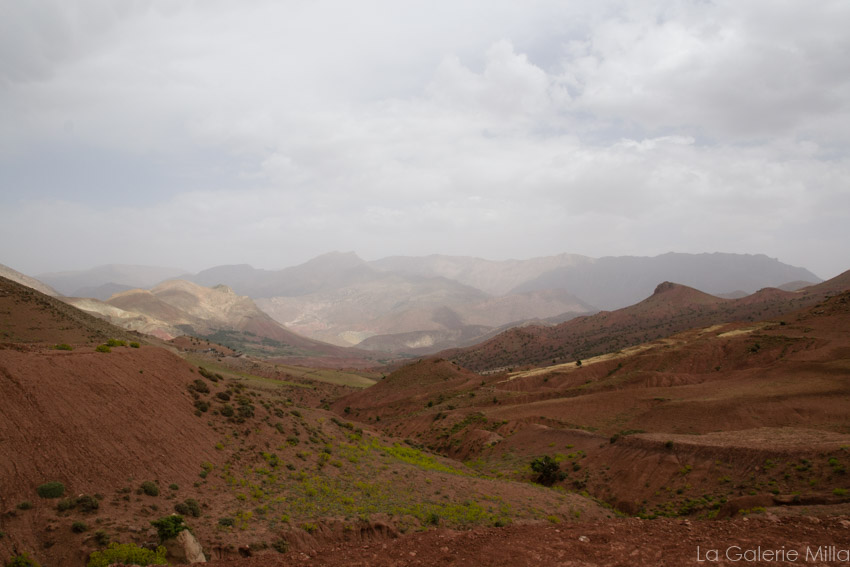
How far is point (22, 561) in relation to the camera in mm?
9805

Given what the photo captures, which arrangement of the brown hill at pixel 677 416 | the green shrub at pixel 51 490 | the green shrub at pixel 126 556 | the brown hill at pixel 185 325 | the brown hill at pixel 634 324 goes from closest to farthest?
the green shrub at pixel 126 556, the green shrub at pixel 51 490, the brown hill at pixel 677 416, the brown hill at pixel 634 324, the brown hill at pixel 185 325

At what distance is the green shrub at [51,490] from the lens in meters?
11.8

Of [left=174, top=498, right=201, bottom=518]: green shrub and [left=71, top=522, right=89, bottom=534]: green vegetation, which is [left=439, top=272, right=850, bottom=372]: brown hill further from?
[left=71, top=522, right=89, bottom=534]: green vegetation

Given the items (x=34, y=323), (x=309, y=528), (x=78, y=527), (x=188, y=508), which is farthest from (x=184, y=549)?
(x=34, y=323)

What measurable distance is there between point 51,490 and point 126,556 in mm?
3345

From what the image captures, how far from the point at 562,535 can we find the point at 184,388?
17.8 metres

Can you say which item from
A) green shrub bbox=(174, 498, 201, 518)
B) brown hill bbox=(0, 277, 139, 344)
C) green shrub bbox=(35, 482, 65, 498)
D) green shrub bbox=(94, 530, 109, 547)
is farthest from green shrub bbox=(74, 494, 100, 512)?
brown hill bbox=(0, 277, 139, 344)

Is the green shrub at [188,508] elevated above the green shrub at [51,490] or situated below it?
below

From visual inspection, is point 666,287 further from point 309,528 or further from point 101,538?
point 101,538

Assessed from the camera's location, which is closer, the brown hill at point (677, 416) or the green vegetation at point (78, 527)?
the green vegetation at point (78, 527)

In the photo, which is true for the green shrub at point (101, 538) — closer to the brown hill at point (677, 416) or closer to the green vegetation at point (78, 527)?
the green vegetation at point (78, 527)

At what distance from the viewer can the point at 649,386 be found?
1880 inches

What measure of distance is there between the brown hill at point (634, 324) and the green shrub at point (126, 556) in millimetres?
80693

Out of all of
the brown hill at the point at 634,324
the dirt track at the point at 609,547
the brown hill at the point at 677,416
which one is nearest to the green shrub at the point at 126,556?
the dirt track at the point at 609,547
